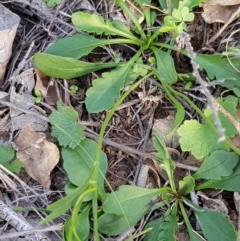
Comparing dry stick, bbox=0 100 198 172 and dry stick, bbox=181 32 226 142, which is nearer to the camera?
dry stick, bbox=181 32 226 142

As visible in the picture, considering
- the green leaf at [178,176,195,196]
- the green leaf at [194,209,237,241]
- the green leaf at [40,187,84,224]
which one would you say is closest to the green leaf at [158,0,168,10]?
the green leaf at [178,176,195,196]

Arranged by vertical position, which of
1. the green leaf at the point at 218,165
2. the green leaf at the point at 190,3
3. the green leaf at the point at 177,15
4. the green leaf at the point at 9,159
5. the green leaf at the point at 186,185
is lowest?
the green leaf at the point at 9,159

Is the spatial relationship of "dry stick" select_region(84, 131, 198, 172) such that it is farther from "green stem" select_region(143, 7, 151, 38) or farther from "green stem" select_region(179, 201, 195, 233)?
"green stem" select_region(143, 7, 151, 38)

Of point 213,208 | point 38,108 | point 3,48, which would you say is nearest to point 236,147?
point 213,208

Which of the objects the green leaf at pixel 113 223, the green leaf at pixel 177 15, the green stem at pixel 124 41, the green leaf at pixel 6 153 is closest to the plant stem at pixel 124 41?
the green stem at pixel 124 41

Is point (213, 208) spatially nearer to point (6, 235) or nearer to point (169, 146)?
point (169, 146)

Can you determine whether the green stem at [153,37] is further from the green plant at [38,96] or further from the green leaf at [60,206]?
the green leaf at [60,206]

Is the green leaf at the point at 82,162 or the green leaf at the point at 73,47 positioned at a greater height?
the green leaf at the point at 73,47

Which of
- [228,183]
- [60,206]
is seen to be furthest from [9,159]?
[228,183]
